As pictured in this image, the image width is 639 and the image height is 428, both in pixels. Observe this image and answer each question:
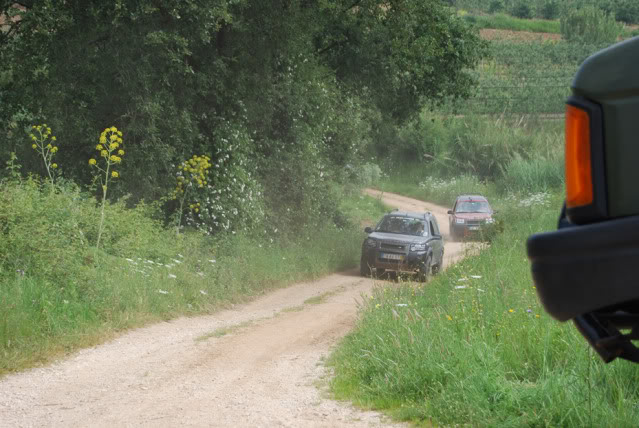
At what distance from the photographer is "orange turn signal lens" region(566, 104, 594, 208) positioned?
3.11 meters

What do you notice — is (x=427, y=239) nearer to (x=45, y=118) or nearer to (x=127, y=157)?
(x=127, y=157)

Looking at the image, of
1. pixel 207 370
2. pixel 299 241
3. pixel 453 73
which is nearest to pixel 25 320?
pixel 207 370

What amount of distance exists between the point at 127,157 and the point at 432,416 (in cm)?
1219

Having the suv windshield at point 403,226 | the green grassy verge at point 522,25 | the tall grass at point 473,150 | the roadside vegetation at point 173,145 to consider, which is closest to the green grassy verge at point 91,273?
the roadside vegetation at point 173,145

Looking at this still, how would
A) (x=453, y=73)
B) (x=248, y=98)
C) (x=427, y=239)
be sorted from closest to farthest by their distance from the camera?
(x=248, y=98), (x=427, y=239), (x=453, y=73)

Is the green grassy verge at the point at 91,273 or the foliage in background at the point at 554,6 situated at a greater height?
the foliage in background at the point at 554,6

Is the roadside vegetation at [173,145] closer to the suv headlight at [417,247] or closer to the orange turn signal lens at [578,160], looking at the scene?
the suv headlight at [417,247]

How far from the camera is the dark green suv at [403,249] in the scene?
69.5 feet

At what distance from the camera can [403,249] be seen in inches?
837

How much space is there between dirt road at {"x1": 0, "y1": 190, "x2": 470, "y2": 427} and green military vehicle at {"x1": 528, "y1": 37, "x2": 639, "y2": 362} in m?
4.51

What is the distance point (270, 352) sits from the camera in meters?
11.2

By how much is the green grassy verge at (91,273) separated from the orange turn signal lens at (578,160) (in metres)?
8.07

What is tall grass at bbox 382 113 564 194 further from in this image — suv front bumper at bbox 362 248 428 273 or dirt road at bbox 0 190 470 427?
dirt road at bbox 0 190 470 427

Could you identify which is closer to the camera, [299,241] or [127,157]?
[127,157]
